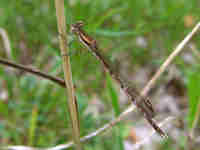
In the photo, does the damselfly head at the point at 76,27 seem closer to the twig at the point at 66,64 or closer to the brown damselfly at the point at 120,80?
the brown damselfly at the point at 120,80

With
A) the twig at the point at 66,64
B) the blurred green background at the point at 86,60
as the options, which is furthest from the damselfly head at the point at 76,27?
the twig at the point at 66,64

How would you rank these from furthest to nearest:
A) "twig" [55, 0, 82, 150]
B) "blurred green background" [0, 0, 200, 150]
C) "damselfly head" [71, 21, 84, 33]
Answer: "blurred green background" [0, 0, 200, 150] → "damselfly head" [71, 21, 84, 33] → "twig" [55, 0, 82, 150]

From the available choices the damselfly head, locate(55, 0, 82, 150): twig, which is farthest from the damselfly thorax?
locate(55, 0, 82, 150): twig

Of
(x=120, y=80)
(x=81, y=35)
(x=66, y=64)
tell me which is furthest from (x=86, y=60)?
(x=66, y=64)

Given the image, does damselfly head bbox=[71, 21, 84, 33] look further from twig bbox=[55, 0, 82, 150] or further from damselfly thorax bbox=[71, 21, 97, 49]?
twig bbox=[55, 0, 82, 150]

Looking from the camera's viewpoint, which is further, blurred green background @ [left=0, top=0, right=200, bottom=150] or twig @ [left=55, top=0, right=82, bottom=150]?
blurred green background @ [left=0, top=0, right=200, bottom=150]

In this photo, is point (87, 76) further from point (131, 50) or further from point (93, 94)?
point (131, 50)

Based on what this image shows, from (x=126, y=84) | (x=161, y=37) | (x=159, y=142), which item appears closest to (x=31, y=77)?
(x=126, y=84)

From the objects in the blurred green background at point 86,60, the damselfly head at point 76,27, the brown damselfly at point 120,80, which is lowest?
the blurred green background at point 86,60
